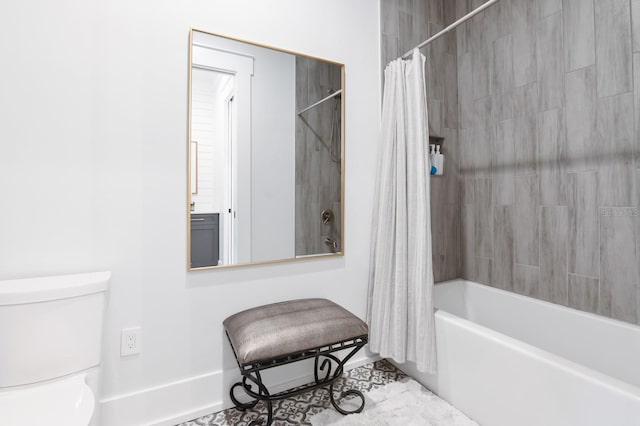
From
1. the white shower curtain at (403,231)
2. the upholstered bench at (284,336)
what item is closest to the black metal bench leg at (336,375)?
the upholstered bench at (284,336)

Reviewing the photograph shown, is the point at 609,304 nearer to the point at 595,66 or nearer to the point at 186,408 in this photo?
the point at 595,66

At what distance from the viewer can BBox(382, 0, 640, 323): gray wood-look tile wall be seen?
5.02 feet

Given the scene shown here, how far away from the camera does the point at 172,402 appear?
142 centimetres

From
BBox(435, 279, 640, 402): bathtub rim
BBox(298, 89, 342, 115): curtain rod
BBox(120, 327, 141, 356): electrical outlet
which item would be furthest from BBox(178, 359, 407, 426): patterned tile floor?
BBox(298, 89, 342, 115): curtain rod

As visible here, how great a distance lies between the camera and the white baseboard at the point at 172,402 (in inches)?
52.2

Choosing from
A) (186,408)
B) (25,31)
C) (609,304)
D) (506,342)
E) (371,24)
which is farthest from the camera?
(371,24)

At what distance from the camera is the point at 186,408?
1.45 m

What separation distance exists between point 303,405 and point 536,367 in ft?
3.44

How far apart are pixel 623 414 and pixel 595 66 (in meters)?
1.62

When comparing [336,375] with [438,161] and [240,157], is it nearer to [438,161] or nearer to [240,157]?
[240,157]

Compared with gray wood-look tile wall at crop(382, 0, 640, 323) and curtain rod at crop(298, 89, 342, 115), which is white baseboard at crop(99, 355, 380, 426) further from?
gray wood-look tile wall at crop(382, 0, 640, 323)

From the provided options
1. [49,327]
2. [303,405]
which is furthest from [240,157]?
[303,405]

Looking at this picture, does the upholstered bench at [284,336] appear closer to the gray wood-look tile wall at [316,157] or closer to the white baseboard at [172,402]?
the white baseboard at [172,402]

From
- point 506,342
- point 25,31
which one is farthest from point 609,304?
point 25,31
